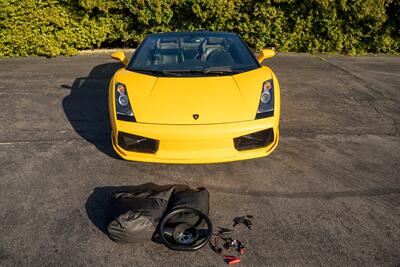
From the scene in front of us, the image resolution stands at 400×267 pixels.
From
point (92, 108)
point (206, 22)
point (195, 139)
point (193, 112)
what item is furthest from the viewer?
point (206, 22)

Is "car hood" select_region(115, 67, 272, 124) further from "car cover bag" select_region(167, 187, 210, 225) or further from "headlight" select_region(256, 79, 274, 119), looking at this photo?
"car cover bag" select_region(167, 187, 210, 225)

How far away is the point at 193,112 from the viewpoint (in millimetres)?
3004

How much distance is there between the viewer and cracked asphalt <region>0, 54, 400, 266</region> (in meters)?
2.38

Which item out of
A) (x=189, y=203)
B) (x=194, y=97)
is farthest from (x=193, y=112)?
(x=189, y=203)

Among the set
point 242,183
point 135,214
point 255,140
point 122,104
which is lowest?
point 242,183

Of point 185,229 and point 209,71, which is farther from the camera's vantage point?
point 209,71

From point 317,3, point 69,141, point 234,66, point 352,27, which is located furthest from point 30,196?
point 352,27

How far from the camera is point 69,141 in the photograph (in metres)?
4.09

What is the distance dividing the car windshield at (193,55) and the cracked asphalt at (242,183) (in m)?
1.08

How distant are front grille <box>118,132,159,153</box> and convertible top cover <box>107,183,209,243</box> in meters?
0.42

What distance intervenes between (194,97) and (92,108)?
2.62 meters

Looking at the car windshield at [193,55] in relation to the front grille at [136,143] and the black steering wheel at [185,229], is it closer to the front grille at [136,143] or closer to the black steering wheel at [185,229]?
the front grille at [136,143]

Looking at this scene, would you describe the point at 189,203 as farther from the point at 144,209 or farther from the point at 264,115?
the point at 264,115

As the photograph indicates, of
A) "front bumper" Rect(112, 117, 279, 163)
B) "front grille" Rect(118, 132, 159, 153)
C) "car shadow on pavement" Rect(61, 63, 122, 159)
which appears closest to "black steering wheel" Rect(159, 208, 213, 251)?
"front bumper" Rect(112, 117, 279, 163)
